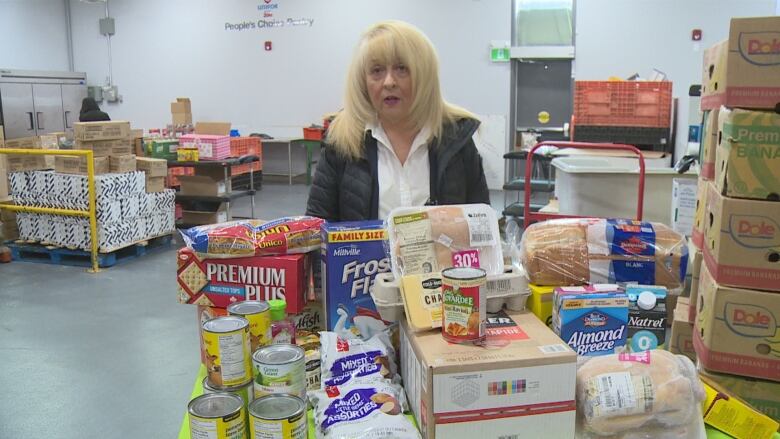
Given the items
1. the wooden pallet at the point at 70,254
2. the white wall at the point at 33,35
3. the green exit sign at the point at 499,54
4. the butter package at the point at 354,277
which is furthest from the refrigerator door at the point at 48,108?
the butter package at the point at 354,277

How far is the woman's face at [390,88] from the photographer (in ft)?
6.70

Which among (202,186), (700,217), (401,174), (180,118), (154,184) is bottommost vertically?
(202,186)

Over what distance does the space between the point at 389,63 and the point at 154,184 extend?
4.73m

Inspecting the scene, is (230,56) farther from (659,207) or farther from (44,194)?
(659,207)

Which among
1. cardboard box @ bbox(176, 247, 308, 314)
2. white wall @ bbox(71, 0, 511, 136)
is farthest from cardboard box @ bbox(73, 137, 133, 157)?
cardboard box @ bbox(176, 247, 308, 314)

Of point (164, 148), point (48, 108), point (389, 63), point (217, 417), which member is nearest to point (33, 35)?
point (48, 108)

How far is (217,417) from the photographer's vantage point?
108 cm

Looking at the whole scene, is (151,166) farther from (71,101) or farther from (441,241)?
(71,101)

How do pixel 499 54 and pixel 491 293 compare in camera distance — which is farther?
pixel 499 54

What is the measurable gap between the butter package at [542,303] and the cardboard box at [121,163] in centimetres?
507

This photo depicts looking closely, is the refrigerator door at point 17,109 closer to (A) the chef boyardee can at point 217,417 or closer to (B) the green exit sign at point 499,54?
(B) the green exit sign at point 499,54

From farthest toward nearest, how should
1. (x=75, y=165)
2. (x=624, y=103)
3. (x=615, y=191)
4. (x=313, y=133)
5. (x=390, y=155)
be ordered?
(x=313, y=133) → (x=75, y=165) → (x=624, y=103) → (x=615, y=191) → (x=390, y=155)

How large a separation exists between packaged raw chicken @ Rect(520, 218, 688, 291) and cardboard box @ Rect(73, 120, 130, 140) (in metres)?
5.07

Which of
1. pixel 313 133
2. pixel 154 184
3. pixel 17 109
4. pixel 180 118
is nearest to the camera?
pixel 154 184
